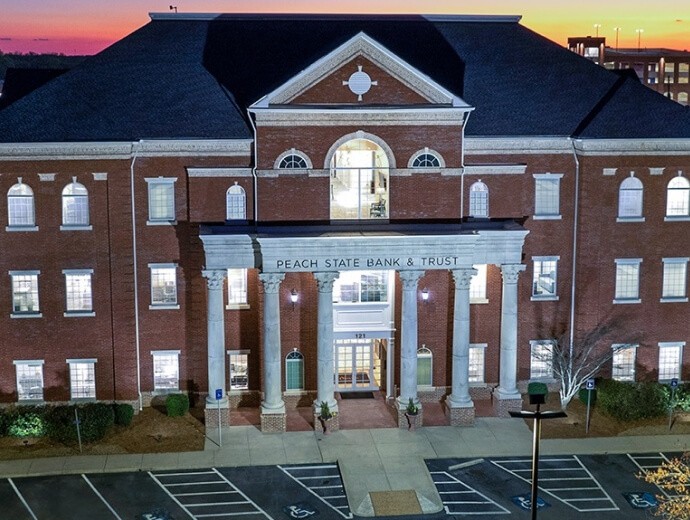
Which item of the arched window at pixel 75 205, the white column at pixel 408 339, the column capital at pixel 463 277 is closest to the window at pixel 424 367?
the white column at pixel 408 339

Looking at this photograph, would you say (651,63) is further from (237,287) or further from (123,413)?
(123,413)

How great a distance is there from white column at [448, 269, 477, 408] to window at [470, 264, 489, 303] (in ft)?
8.37

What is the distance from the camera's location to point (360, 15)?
5431cm

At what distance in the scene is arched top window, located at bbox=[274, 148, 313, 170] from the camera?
153ft

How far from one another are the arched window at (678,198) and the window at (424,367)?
13.7 metres

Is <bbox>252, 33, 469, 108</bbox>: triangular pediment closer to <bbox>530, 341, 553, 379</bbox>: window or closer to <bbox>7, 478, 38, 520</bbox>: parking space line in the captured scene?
<bbox>530, 341, 553, 379</bbox>: window

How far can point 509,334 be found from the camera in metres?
48.1

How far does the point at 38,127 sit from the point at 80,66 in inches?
204

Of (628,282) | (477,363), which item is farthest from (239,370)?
(628,282)

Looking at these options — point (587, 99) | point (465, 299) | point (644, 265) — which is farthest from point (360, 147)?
point (644, 265)

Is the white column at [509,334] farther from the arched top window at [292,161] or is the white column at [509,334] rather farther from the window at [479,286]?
the arched top window at [292,161]

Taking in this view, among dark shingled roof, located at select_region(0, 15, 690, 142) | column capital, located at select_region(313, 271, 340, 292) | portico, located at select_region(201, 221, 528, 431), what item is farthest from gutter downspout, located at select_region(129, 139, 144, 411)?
column capital, located at select_region(313, 271, 340, 292)

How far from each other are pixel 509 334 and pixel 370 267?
303 inches

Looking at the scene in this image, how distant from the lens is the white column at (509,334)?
4759cm
